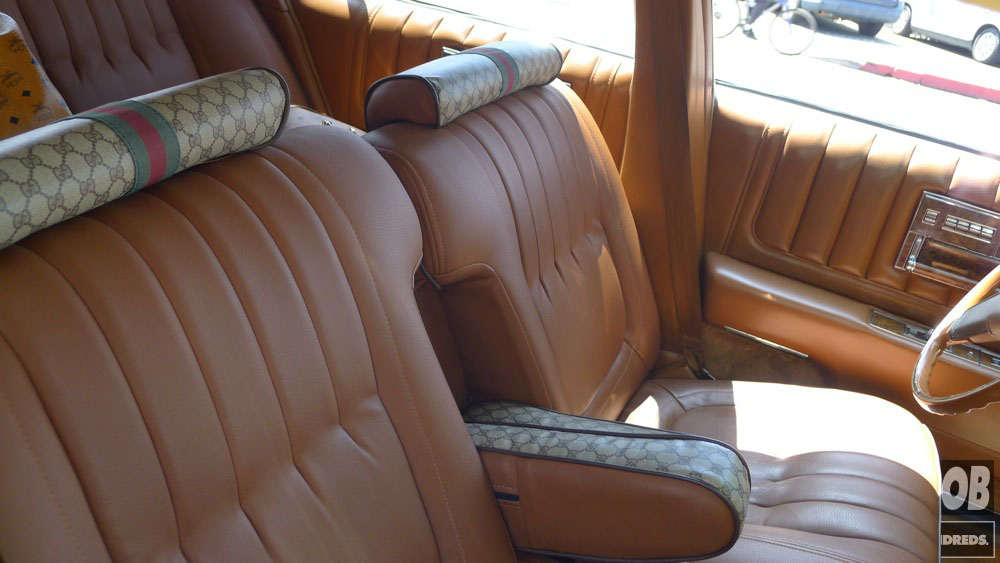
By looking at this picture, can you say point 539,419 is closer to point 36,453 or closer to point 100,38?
point 36,453

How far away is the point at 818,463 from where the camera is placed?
1.58m

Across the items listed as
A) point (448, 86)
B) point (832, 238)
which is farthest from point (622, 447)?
point (832, 238)

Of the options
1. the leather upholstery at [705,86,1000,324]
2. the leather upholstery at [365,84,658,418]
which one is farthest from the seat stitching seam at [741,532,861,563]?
the leather upholstery at [705,86,1000,324]

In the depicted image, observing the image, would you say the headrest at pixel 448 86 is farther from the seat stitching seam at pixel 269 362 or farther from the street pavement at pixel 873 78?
the street pavement at pixel 873 78

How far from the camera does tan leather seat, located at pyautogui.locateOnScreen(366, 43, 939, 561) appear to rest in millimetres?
1352

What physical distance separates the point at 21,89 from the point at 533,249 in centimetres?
106

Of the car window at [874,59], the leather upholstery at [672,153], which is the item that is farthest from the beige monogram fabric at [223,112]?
the car window at [874,59]

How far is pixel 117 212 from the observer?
964mm

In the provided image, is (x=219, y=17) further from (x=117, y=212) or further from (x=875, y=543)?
(x=875, y=543)

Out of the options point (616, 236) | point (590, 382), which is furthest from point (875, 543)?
point (616, 236)

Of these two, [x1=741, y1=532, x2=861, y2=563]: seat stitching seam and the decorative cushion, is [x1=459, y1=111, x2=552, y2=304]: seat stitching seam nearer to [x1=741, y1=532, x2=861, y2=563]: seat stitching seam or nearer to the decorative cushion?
[x1=741, y1=532, x2=861, y2=563]: seat stitching seam

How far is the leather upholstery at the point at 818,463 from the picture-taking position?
1.35 metres

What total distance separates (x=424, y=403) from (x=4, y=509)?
560 millimetres

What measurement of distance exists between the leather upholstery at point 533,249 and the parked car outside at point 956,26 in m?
0.95
